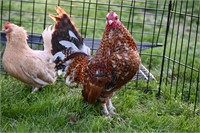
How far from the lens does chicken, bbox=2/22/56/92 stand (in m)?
3.77

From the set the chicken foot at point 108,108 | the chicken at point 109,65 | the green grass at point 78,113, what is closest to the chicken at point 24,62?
the green grass at point 78,113

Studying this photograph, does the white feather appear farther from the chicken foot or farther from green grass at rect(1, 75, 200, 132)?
the chicken foot

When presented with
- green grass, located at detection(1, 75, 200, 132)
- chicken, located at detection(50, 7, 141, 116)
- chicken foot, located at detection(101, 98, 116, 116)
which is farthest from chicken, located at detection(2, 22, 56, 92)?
chicken foot, located at detection(101, 98, 116, 116)

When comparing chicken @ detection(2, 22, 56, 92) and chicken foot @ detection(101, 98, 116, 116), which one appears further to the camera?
chicken @ detection(2, 22, 56, 92)

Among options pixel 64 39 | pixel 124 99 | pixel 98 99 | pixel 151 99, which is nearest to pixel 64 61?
pixel 64 39

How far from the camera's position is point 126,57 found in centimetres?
333

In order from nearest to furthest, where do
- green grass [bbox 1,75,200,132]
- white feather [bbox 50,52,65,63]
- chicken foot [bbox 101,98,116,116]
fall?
1. green grass [bbox 1,75,200,132]
2. chicken foot [bbox 101,98,116,116]
3. white feather [bbox 50,52,65,63]

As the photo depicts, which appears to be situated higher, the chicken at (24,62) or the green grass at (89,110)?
the chicken at (24,62)

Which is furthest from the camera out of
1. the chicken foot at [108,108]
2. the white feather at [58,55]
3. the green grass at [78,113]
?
the white feather at [58,55]

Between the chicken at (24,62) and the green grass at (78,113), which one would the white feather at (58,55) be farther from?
the green grass at (78,113)

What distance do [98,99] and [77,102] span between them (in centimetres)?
25

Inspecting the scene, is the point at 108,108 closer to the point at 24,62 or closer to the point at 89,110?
the point at 89,110

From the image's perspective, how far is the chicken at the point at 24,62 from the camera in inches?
149

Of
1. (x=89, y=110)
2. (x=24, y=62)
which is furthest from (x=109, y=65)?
(x=24, y=62)
